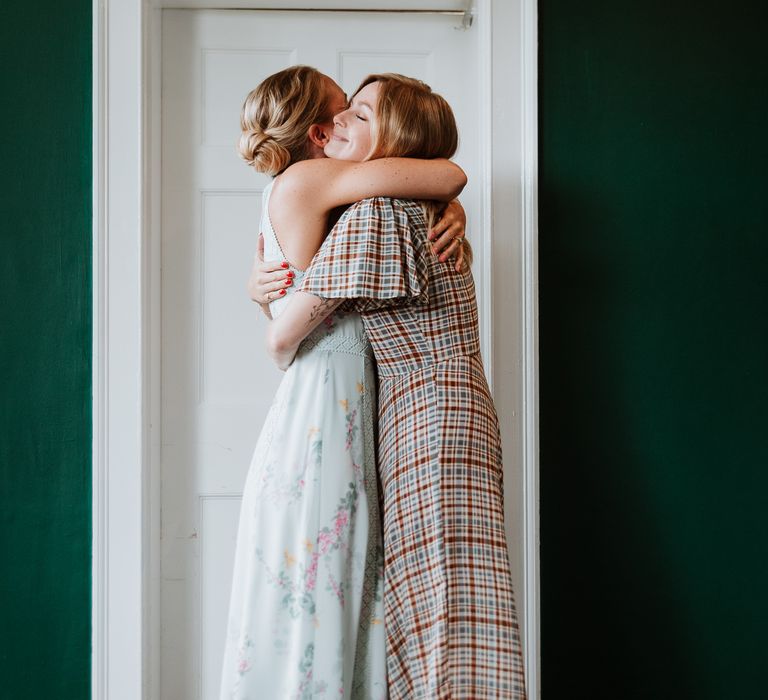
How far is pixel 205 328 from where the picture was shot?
1886mm

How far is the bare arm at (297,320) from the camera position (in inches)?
49.0

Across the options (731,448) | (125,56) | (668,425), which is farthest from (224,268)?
(731,448)

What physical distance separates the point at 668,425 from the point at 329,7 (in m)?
1.31

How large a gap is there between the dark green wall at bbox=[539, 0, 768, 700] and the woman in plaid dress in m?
0.54

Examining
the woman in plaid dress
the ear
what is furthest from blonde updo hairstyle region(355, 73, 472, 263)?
the ear

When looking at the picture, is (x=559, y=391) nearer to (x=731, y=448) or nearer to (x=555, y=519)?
(x=555, y=519)

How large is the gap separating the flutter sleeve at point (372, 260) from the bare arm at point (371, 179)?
0.08 feet

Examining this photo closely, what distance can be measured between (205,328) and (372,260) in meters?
0.80

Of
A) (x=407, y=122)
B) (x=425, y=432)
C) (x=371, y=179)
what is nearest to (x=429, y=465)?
(x=425, y=432)

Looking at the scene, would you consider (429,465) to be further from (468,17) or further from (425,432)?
(468,17)

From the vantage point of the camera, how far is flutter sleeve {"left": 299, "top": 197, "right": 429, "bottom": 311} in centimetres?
121

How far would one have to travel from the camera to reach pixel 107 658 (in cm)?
174

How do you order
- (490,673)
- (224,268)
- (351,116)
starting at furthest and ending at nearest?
(224,268) < (351,116) < (490,673)

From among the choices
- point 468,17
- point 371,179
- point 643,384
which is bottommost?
point 643,384
